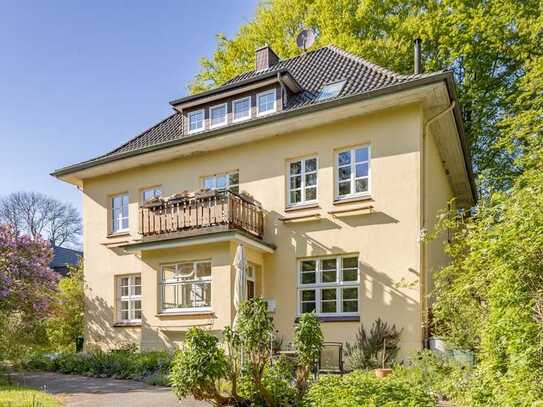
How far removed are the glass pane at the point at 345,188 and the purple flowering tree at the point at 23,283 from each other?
8.74 metres

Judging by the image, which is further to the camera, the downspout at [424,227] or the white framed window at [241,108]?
the white framed window at [241,108]

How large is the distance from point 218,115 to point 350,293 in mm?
7022

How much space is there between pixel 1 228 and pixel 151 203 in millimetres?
4185

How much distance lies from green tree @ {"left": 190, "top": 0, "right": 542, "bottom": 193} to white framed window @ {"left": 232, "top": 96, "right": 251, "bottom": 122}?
7.16m

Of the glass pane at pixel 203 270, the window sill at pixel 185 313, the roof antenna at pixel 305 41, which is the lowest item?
the window sill at pixel 185 313

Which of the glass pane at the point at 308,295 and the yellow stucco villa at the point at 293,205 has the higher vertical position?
the yellow stucco villa at the point at 293,205

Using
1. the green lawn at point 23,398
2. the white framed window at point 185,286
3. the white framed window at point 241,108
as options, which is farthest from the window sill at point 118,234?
the green lawn at point 23,398

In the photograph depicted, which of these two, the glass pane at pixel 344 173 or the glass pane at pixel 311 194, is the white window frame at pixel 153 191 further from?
the glass pane at pixel 344 173

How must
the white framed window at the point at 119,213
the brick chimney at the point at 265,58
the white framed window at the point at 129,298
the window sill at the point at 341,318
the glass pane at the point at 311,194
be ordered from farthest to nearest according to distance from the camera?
the brick chimney at the point at 265,58
the white framed window at the point at 119,213
the white framed window at the point at 129,298
the glass pane at the point at 311,194
the window sill at the point at 341,318

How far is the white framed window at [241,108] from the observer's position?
13437mm

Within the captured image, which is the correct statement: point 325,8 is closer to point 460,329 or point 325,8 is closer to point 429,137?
point 429,137

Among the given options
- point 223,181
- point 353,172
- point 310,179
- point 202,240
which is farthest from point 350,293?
point 223,181

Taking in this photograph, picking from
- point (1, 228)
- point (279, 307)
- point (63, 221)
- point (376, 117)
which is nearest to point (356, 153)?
point (376, 117)

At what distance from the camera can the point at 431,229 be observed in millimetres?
11680
